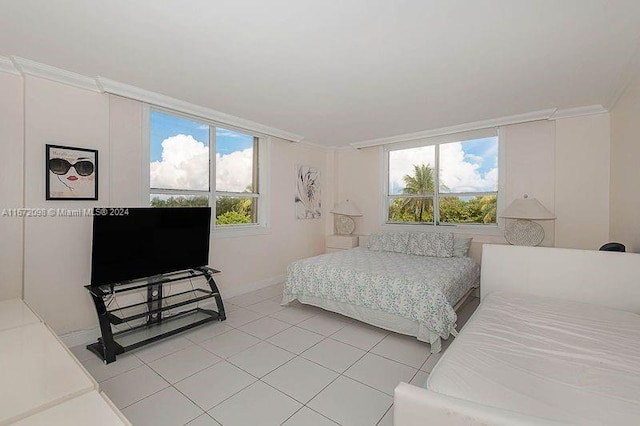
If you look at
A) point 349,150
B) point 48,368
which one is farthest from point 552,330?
point 349,150

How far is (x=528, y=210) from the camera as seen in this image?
345 cm

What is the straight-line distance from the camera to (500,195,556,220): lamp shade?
337cm

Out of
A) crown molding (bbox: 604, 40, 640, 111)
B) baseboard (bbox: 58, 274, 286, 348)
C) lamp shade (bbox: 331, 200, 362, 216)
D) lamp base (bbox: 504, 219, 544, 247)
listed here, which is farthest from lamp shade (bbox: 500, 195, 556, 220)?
baseboard (bbox: 58, 274, 286, 348)

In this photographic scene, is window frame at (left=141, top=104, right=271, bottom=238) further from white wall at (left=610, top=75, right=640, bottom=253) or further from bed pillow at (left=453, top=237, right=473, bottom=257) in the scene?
white wall at (left=610, top=75, right=640, bottom=253)

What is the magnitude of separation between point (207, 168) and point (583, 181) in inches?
186

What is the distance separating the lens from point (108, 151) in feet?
9.27

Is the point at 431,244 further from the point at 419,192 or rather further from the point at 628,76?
the point at 628,76

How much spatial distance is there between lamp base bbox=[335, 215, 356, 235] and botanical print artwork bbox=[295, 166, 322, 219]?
16.8 inches

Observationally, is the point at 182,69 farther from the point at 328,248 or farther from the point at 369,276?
the point at 328,248

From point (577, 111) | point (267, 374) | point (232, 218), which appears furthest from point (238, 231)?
point (577, 111)

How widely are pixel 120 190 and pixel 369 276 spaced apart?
2.70 metres

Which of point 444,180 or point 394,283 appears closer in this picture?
point 394,283

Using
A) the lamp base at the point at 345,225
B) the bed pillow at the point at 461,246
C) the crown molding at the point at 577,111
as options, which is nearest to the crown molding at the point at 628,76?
→ the crown molding at the point at 577,111

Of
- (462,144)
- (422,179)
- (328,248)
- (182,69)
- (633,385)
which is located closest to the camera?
(633,385)
